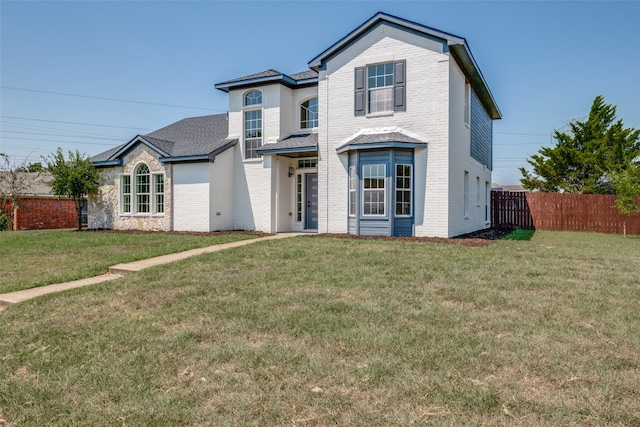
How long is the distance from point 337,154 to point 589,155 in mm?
22692

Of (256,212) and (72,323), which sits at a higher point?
(256,212)

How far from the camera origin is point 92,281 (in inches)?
296

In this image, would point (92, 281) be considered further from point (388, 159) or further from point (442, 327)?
point (388, 159)

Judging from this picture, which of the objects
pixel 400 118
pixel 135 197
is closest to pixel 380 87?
pixel 400 118

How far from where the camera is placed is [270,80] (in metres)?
15.9

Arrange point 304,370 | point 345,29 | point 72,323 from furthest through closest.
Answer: point 345,29 < point 72,323 < point 304,370

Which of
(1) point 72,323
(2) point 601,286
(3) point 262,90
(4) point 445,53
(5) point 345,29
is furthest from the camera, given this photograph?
(3) point 262,90

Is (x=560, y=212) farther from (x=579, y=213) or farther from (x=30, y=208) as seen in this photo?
(x=30, y=208)

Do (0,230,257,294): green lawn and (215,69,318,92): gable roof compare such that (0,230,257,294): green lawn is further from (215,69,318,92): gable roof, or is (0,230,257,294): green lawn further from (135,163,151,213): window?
(215,69,318,92): gable roof

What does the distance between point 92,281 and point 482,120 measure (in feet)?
57.7

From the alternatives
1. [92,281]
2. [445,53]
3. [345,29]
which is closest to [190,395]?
[92,281]

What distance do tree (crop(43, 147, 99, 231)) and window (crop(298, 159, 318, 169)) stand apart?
967 centimetres

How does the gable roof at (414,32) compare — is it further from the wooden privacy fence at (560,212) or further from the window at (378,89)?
the wooden privacy fence at (560,212)

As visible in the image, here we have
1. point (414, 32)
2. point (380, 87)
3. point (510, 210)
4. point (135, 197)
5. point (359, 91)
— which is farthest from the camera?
point (510, 210)
